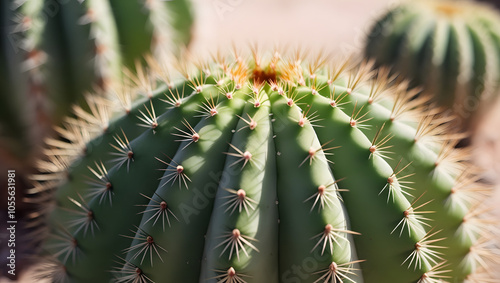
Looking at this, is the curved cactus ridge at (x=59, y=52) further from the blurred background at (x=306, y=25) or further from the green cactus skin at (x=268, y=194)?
the blurred background at (x=306, y=25)

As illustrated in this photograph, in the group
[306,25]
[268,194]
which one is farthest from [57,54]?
[306,25]

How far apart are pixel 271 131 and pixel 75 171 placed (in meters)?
0.73

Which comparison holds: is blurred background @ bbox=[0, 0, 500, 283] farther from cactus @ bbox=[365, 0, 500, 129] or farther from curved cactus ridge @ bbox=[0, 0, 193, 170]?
curved cactus ridge @ bbox=[0, 0, 193, 170]

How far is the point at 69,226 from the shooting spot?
1674mm

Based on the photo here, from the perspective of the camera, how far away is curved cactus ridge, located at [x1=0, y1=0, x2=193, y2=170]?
2.50 meters

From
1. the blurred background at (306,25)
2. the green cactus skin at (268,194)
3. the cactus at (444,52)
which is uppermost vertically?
the green cactus skin at (268,194)

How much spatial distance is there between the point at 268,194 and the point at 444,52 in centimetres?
249

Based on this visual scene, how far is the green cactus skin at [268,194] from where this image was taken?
1366 millimetres

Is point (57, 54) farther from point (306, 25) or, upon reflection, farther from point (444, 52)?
point (306, 25)

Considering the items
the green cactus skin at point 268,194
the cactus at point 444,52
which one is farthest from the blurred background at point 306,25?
the green cactus skin at point 268,194

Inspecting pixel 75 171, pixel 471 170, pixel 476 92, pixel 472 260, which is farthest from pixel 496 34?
pixel 75 171

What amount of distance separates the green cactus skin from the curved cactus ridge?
997mm

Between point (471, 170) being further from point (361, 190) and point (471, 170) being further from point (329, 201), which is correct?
point (329, 201)

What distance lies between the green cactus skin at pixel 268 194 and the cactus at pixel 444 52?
1.82 meters
